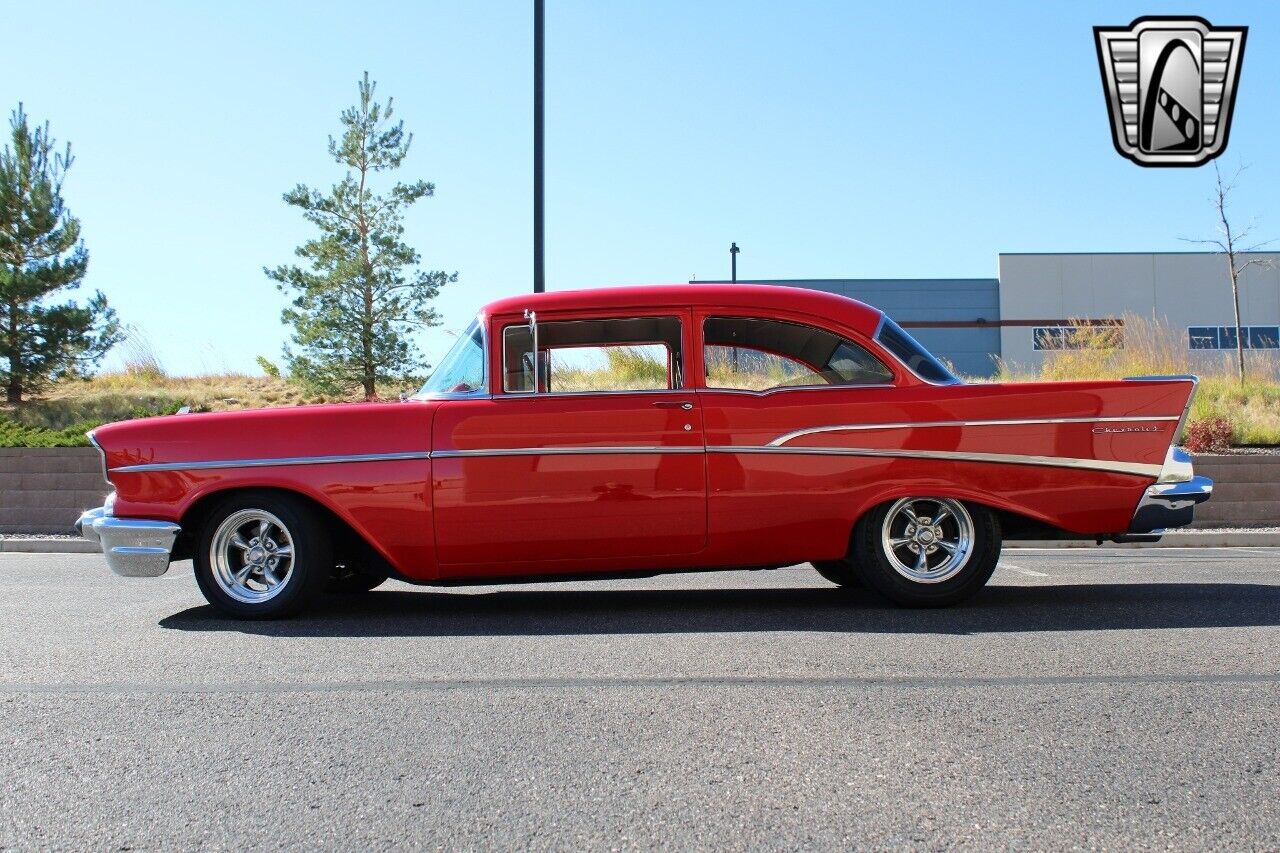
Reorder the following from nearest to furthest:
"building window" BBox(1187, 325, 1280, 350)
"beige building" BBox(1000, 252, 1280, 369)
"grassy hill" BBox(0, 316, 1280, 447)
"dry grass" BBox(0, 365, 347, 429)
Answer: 1. "grassy hill" BBox(0, 316, 1280, 447)
2. "dry grass" BBox(0, 365, 347, 429)
3. "building window" BBox(1187, 325, 1280, 350)
4. "beige building" BBox(1000, 252, 1280, 369)

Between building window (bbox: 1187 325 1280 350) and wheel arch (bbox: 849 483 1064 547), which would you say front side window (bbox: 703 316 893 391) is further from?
building window (bbox: 1187 325 1280 350)

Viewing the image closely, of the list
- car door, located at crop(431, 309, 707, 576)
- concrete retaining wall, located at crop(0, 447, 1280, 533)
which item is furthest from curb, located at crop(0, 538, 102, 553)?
car door, located at crop(431, 309, 707, 576)

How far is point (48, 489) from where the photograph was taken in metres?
12.7

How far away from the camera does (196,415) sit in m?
6.25

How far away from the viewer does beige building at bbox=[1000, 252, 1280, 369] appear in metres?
42.2

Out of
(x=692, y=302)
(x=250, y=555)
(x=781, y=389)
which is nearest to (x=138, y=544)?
(x=250, y=555)

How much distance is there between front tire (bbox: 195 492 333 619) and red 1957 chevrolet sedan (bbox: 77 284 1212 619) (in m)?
0.01

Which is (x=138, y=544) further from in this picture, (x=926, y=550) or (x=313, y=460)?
(x=926, y=550)

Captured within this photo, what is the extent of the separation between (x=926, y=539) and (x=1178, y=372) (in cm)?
1490

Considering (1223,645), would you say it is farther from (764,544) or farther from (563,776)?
(563,776)

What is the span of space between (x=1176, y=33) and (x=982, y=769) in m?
8.53

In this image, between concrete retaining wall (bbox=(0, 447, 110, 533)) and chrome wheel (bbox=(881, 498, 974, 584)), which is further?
concrete retaining wall (bbox=(0, 447, 110, 533))

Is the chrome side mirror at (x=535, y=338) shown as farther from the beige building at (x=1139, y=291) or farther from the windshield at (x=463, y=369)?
the beige building at (x=1139, y=291)

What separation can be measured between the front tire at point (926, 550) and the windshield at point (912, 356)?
671mm
